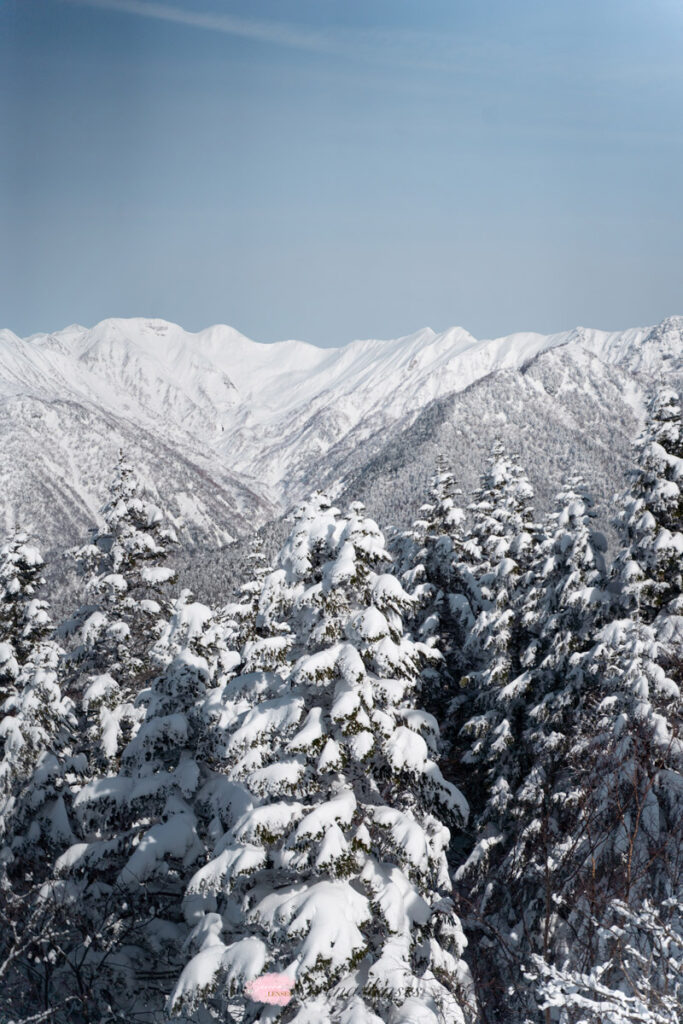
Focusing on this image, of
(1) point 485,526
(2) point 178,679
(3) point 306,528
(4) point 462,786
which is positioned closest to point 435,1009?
(3) point 306,528

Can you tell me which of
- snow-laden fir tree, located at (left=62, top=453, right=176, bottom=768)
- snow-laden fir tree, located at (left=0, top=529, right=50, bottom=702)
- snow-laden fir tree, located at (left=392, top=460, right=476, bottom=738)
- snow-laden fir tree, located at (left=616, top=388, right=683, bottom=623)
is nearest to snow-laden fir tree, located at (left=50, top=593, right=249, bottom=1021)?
snow-laden fir tree, located at (left=62, top=453, right=176, bottom=768)

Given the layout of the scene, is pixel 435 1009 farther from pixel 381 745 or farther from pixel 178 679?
pixel 178 679

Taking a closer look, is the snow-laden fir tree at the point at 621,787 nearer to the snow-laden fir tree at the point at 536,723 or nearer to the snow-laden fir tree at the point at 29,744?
the snow-laden fir tree at the point at 536,723

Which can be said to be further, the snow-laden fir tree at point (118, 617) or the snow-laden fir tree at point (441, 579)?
the snow-laden fir tree at point (441, 579)

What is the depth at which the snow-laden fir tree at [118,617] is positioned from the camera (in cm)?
1814

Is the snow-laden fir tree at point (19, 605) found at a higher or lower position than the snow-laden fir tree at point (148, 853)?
higher

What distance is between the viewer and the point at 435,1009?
809cm

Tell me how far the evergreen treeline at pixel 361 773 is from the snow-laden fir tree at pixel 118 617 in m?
0.08

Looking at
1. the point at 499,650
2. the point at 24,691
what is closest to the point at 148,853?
the point at 24,691

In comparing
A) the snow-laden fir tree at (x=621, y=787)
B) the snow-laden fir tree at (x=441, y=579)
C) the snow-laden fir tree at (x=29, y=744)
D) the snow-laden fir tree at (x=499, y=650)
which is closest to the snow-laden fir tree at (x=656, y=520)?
the snow-laden fir tree at (x=621, y=787)

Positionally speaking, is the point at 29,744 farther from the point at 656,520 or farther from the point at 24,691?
the point at 656,520

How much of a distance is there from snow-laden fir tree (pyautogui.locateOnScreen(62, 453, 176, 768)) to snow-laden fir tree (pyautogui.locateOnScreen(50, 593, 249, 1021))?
11.6 feet

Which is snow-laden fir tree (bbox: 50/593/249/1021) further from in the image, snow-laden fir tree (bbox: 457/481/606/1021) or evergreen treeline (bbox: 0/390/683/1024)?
snow-laden fir tree (bbox: 457/481/606/1021)

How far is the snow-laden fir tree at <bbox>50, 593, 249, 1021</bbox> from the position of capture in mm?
12422
